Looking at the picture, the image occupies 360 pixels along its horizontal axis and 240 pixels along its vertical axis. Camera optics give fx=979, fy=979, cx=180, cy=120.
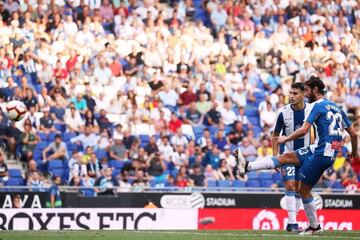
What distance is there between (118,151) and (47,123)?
1963 millimetres

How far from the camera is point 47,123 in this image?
25.2m

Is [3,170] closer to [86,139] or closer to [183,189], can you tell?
[86,139]

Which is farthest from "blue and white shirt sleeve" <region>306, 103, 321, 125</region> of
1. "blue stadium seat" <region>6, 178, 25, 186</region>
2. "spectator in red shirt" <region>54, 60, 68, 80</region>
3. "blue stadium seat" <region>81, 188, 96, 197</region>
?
"spectator in red shirt" <region>54, 60, 68, 80</region>

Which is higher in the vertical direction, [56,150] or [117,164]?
[56,150]

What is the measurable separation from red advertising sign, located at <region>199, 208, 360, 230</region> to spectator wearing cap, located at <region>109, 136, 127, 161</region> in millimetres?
3488

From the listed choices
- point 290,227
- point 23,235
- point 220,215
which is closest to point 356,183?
point 220,215

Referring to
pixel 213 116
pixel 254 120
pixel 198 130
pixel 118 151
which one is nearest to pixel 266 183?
pixel 198 130

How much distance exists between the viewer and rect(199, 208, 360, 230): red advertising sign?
22859mm

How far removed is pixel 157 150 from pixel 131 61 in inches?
142

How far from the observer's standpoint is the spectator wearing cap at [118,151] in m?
25.2

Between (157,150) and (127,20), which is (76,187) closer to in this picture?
(157,150)

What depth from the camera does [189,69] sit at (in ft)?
94.6

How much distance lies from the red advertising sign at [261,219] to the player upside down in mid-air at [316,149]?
22.9 ft

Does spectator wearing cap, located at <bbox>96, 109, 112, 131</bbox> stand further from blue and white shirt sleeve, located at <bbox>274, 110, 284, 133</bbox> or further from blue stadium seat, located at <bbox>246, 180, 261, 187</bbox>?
blue and white shirt sleeve, located at <bbox>274, 110, 284, 133</bbox>
